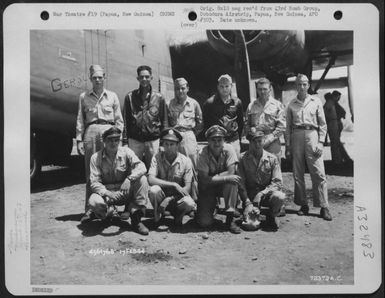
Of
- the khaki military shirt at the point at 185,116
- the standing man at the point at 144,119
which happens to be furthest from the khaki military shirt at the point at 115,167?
the khaki military shirt at the point at 185,116

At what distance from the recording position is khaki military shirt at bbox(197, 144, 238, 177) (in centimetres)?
315

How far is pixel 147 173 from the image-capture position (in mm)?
3250

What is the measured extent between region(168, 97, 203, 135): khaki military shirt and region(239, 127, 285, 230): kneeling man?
484 mm

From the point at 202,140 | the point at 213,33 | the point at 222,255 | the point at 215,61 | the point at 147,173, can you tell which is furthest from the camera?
the point at 215,61

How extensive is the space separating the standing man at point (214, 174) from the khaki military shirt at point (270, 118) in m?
0.35

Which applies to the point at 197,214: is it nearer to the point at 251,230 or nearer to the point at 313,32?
the point at 251,230

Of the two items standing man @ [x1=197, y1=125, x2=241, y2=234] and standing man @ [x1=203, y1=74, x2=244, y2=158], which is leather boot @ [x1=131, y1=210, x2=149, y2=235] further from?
standing man @ [x1=203, y1=74, x2=244, y2=158]

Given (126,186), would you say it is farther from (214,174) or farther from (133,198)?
(214,174)

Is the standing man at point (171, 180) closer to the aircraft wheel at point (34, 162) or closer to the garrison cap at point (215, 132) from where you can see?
the garrison cap at point (215, 132)

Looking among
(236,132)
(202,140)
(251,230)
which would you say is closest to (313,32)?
(236,132)

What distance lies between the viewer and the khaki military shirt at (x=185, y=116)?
11.0 feet

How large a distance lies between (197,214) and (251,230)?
47 cm

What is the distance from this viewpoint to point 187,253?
9.85 feet

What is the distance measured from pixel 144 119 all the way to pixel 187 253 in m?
1.18
